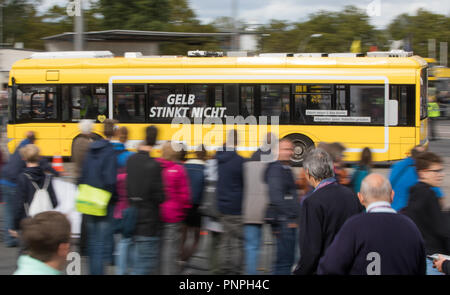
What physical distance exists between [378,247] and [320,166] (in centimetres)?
116

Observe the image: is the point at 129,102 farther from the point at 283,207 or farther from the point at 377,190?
the point at 377,190

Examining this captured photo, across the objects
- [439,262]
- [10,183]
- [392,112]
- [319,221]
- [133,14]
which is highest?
[133,14]

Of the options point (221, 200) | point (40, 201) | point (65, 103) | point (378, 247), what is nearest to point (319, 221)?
point (378, 247)

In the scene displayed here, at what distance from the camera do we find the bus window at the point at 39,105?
18.0 metres

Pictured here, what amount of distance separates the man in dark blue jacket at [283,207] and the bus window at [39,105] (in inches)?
510

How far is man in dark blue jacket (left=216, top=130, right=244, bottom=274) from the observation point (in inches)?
257

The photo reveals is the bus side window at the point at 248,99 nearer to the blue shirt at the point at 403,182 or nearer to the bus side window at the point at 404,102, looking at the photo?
the bus side window at the point at 404,102

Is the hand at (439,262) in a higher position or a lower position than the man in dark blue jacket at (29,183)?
lower

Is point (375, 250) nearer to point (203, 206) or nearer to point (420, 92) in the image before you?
point (203, 206)

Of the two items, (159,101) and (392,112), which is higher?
(159,101)

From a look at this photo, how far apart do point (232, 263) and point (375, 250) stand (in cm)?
369

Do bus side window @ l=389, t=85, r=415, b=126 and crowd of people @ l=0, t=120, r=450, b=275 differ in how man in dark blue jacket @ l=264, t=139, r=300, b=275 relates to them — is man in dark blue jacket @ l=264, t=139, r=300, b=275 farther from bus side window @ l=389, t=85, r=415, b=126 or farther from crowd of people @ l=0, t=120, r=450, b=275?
bus side window @ l=389, t=85, r=415, b=126

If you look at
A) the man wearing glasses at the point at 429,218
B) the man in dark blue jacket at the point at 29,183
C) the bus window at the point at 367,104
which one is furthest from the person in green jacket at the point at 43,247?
the bus window at the point at 367,104

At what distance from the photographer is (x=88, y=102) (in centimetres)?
1780
